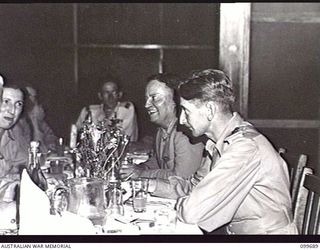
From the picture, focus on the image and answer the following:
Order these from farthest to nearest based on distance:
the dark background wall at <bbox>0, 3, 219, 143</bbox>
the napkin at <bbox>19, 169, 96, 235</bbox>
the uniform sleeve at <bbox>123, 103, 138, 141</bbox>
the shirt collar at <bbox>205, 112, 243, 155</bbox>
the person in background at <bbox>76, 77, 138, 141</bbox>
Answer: the dark background wall at <bbox>0, 3, 219, 143</bbox>
the uniform sleeve at <bbox>123, 103, 138, 141</bbox>
the person in background at <bbox>76, 77, 138, 141</bbox>
the shirt collar at <bbox>205, 112, 243, 155</bbox>
the napkin at <bbox>19, 169, 96, 235</bbox>

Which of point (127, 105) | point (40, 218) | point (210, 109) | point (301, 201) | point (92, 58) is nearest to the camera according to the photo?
point (40, 218)

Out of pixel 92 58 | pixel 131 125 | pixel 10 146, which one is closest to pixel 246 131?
pixel 10 146

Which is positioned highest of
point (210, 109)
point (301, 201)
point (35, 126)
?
point (210, 109)

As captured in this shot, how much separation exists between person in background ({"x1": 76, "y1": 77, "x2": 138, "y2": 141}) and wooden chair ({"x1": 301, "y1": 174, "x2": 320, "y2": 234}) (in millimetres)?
1019

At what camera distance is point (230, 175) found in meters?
1.02

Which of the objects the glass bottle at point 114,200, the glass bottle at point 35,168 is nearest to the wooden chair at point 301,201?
the glass bottle at point 114,200

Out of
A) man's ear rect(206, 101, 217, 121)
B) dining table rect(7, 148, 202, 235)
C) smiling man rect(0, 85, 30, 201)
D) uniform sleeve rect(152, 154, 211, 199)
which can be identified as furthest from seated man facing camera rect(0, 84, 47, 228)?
man's ear rect(206, 101, 217, 121)

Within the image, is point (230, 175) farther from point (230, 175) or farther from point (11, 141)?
point (11, 141)

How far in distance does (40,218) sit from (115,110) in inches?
51.1

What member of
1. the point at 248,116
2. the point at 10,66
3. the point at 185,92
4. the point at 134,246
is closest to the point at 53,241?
the point at 134,246

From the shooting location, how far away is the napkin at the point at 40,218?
970 millimetres

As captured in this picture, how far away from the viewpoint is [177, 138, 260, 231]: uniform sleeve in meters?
1.00

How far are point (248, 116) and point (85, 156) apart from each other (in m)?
0.59

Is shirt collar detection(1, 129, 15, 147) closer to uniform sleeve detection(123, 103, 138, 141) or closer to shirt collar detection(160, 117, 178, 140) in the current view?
shirt collar detection(160, 117, 178, 140)
